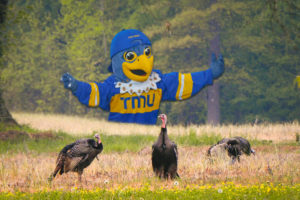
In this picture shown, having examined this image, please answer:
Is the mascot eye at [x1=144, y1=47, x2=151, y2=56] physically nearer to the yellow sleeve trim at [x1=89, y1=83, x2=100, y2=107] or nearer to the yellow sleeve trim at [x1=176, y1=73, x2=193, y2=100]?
the yellow sleeve trim at [x1=176, y1=73, x2=193, y2=100]

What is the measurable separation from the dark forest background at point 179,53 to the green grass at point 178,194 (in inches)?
616

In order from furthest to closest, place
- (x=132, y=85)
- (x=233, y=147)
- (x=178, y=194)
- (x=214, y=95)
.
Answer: (x=214, y=95) < (x=132, y=85) < (x=233, y=147) < (x=178, y=194)

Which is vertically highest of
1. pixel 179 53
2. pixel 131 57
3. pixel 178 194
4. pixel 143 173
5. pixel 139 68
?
pixel 179 53

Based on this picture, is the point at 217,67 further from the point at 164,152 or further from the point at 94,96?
the point at 164,152

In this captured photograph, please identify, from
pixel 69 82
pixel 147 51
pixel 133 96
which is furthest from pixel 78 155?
pixel 147 51

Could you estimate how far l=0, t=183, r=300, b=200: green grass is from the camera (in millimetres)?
6551

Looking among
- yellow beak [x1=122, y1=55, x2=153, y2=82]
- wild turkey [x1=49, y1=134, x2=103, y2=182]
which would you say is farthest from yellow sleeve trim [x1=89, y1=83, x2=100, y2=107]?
wild turkey [x1=49, y1=134, x2=103, y2=182]

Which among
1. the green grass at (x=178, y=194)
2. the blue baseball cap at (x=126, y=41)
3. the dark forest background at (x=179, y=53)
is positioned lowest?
the green grass at (x=178, y=194)

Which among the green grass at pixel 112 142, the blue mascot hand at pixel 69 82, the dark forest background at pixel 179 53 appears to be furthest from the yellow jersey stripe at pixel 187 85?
the dark forest background at pixel 179 53

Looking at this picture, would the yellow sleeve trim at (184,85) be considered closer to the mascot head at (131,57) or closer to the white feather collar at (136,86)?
the white feather collar at (136,86)

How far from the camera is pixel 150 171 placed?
9.29m

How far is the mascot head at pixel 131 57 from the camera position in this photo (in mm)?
13688

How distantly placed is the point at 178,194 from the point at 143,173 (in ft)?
7.74

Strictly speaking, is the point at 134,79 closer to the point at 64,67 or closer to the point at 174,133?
the point at 174,133
